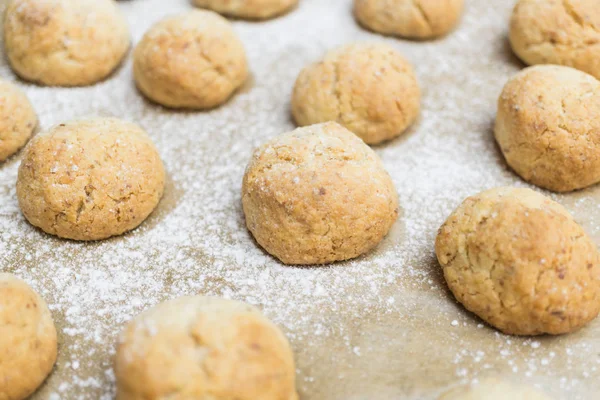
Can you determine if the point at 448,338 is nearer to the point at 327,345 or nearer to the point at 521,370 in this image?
the point at 521,370

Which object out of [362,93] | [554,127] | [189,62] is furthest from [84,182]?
[554,127]

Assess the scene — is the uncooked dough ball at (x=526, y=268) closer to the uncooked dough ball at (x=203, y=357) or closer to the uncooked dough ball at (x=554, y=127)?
the uncooked dough ball at (x=554, y=127)

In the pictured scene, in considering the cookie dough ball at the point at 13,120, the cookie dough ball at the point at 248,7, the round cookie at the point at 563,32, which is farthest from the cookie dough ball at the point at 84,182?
the round cookie at the point at 563,32

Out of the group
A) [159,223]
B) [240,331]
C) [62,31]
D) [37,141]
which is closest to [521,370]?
[240,331]

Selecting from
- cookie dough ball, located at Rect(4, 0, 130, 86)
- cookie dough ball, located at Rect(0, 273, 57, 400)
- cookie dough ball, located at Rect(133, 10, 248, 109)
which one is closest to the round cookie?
cookie dough ball, located at Rect(133, 10, 248, 109)

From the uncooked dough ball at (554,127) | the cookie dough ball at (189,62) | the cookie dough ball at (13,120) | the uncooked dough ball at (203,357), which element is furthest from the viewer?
the cookie dough ball at (189,62)

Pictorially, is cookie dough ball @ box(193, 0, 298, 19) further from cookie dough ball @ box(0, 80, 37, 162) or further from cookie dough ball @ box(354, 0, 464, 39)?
cookie dough ball @ box(0, 80, 37, 162)

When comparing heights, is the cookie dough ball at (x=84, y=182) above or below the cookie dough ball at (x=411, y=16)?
below
